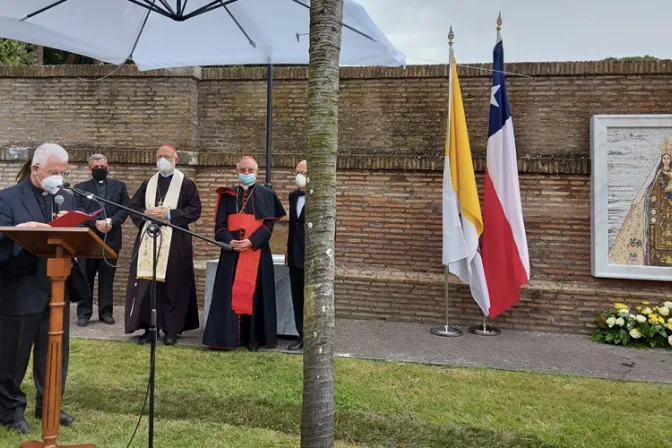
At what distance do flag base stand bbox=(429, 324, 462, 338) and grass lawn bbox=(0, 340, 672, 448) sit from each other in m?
1.54

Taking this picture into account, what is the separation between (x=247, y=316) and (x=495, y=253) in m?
3.13

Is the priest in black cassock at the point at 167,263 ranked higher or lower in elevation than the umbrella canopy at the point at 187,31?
lower

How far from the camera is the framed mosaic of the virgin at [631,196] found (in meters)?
6.91

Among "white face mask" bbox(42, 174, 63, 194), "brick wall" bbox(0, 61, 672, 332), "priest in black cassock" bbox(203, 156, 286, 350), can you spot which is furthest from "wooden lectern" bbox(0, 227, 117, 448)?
"brick wall" bbox(0, 61, 672, 332)

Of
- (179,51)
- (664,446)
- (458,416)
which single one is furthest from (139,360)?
(664,446)

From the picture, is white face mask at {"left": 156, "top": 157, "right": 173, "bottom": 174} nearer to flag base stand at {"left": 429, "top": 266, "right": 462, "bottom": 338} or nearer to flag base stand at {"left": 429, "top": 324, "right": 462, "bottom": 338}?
flag base stand at {"left": 429, "top": 266, "right": 462, "bottom": 338}

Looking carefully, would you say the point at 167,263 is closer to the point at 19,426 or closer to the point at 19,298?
the point at 19,298

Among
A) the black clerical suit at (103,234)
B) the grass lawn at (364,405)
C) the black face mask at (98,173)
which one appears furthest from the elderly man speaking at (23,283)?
the black face mask at (98,173)

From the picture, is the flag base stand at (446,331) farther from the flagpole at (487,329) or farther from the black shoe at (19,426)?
Result: the black shoe at (19,426)

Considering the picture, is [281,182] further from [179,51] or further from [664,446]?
[664,446]

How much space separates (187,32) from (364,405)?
15.1ft

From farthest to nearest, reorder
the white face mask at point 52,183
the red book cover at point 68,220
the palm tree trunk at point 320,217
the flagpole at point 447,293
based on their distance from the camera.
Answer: the flagpole at point 447,293, the white face mask at point 52,183, the red book cover at point 68,220, the palm tree trunk at point 320,217

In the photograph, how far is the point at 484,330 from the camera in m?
6.98

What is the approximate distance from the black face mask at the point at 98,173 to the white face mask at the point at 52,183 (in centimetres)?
342
